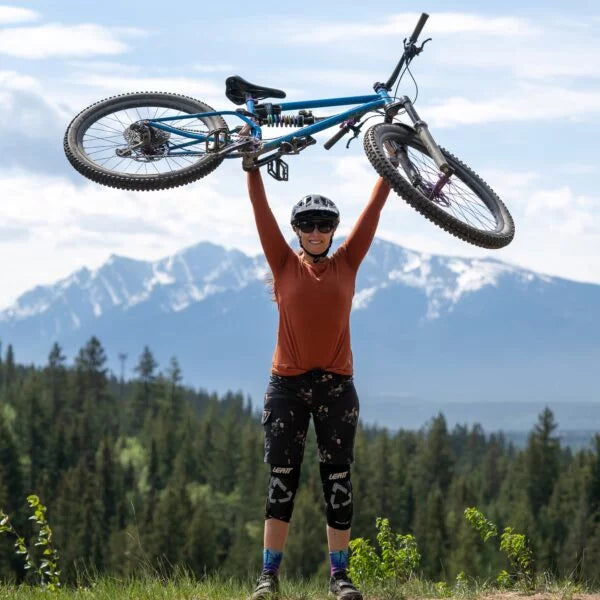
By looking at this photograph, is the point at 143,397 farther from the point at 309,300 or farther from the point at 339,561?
the point at 309,300

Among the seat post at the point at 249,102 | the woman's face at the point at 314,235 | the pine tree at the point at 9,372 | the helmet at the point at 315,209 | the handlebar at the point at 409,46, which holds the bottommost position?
the woman's face at the point at 314,235

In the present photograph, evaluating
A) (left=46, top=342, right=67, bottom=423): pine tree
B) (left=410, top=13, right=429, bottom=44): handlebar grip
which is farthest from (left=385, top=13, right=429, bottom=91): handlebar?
(left=46, top=342, right=67, bottom=423): pine tree

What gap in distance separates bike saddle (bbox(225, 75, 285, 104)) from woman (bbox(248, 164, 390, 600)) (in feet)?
6.78

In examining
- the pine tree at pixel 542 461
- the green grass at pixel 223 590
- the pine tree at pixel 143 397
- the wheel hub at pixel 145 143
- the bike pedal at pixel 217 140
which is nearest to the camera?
the green grass at pixel 223 590

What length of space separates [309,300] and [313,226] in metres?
0.64

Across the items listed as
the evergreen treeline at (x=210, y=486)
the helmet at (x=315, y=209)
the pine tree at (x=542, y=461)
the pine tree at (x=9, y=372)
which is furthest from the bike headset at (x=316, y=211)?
the pine tree at (x=9, y=372)

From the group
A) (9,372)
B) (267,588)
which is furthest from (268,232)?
(9,372)

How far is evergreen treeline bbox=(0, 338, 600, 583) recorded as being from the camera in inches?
3410

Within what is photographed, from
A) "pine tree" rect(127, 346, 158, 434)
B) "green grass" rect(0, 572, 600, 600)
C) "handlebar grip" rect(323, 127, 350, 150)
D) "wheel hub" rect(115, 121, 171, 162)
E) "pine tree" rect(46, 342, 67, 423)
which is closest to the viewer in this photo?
"green grass" rect(0, 572, 600, 600)

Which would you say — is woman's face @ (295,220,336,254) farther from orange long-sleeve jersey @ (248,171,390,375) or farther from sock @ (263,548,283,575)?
sock @ (263,548,283,575)

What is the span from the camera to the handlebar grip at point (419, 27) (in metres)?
10.2

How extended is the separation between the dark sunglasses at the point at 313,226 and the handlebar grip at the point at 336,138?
1828 millimetres

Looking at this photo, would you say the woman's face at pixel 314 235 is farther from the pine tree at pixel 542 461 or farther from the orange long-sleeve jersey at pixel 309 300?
the pine tree at pixel 542 461

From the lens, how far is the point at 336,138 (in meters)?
10.1
